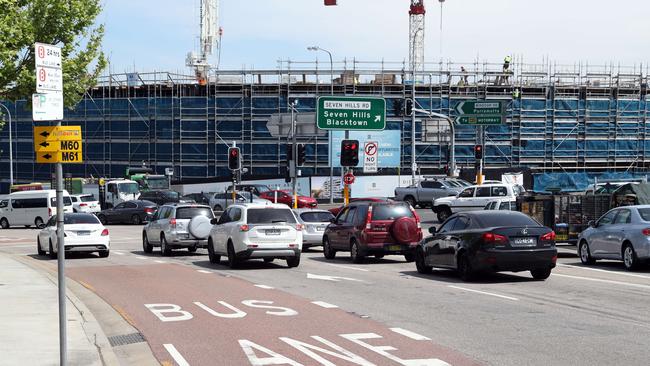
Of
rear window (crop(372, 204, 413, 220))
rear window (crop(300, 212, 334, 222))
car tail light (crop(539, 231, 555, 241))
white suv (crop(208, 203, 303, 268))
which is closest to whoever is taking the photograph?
car tail light (crop(539, 231, 555, 241))

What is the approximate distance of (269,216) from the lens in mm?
24500

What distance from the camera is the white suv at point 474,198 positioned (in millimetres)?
44812

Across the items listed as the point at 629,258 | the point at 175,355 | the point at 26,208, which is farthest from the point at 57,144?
the point at 26,208

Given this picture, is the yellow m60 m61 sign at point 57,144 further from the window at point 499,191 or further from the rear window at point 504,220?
the window at point 499,191

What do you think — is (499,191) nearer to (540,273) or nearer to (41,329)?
(540,273)

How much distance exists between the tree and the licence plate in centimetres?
1196

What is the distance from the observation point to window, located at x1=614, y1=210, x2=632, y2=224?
2263 centimetres

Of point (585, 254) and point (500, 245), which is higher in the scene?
point (500, 245)

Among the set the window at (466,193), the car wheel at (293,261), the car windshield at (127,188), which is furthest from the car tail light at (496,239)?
the car windshield at (127,188)

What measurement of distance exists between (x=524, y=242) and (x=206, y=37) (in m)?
87.3

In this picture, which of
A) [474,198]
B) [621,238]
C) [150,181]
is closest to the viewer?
[621,238]

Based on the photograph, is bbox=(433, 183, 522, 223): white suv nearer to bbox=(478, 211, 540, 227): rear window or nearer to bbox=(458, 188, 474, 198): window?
bbox=(458, 188, 474, 198): window

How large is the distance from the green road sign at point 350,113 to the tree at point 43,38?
20.2 meters

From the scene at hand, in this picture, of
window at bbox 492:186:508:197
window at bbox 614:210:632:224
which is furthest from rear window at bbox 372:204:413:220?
window at bbox 492:186:508:197
